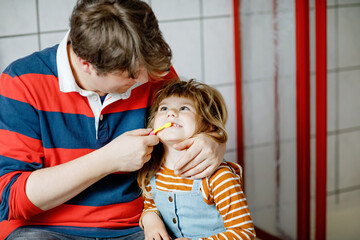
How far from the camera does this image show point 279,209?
1.87 m

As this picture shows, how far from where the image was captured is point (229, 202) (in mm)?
1066

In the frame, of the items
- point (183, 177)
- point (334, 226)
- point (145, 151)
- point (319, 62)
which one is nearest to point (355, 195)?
point (334, 226)

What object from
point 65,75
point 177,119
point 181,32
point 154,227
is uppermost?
point 181,32

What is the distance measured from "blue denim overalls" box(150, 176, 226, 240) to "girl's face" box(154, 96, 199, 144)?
0.14m

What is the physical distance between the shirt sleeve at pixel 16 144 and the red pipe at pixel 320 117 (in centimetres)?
106

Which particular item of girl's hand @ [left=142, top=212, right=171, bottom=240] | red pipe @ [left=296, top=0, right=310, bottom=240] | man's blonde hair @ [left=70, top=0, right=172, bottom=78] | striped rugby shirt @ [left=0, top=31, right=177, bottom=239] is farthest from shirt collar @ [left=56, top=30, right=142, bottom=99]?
red pipe @ [left=296, top=0, right=310, bottom=240]

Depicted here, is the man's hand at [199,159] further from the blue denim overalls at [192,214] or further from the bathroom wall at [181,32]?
the bathroom wall at [181,32]

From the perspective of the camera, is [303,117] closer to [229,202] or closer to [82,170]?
[229,202]

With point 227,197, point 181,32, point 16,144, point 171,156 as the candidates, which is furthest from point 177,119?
point 181,32

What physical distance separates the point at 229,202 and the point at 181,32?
1.03 m

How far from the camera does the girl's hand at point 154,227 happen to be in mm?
1136

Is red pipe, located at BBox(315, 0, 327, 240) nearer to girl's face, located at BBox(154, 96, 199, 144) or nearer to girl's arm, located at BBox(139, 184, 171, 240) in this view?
girl's face, located at BBox(154, 96, 199, 144)

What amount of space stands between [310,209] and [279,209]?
0.22 meters

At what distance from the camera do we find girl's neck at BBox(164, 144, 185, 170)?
1.21 metres
